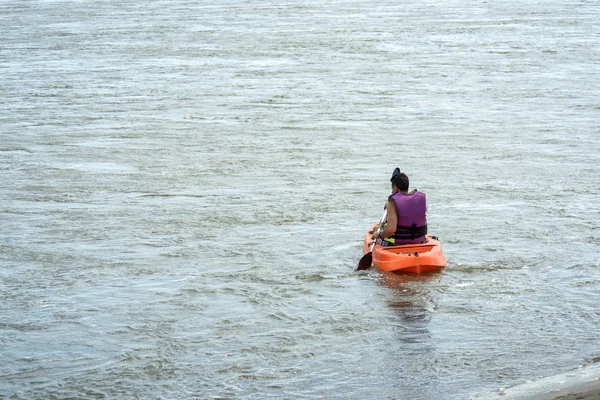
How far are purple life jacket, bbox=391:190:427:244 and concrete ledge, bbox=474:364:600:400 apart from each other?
3.24 metres

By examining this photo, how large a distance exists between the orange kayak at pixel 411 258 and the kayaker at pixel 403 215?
0.11m

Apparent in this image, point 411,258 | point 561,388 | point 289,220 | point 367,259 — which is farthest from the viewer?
point 289,220

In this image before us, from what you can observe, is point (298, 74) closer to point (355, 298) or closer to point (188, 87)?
point (188, 87)

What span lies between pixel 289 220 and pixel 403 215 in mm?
3688

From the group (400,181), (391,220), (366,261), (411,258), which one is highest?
(400,181)

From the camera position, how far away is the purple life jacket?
1245cm

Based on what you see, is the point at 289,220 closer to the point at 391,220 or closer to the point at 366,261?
the point at 366,261

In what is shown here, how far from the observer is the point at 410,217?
12.5m

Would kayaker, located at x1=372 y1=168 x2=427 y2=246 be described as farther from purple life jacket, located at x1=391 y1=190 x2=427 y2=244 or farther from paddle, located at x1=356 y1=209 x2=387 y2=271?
paddle, located at x1=356 y1=209 x2=387 y2=271

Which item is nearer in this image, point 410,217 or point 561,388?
point 561,388

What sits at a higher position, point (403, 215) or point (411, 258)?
point (403, 215)

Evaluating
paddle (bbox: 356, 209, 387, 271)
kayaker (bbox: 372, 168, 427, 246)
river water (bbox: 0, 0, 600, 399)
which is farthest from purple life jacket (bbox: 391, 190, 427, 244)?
river water (bbox: 0, 0, 600, 399)

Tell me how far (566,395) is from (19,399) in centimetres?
472

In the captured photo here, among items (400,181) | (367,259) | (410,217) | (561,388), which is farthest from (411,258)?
(561,388)
